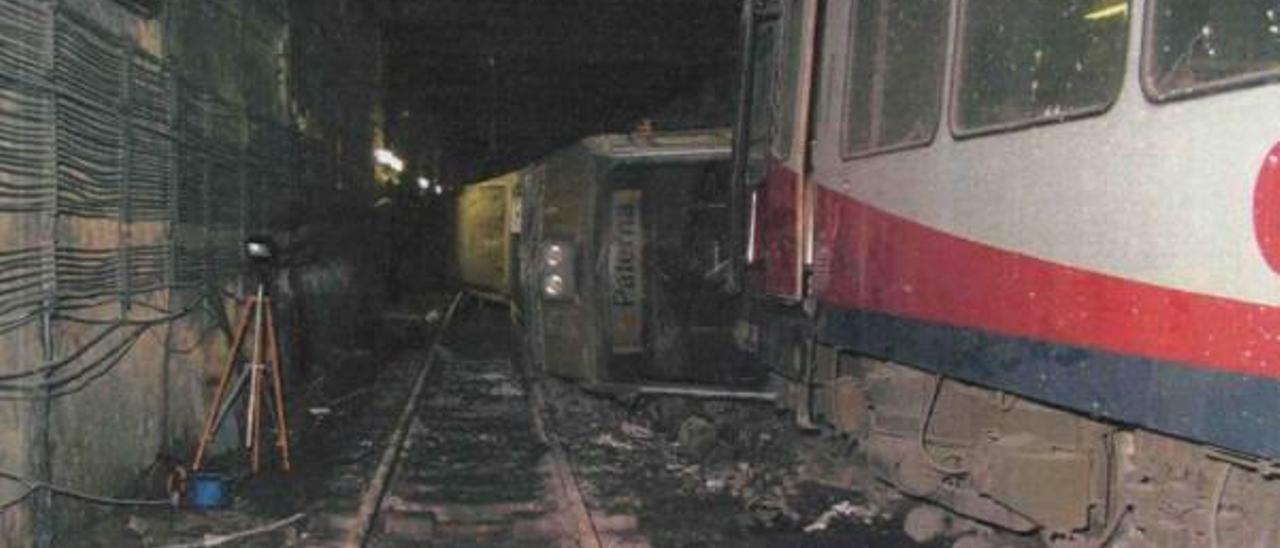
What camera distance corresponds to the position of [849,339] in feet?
22.0

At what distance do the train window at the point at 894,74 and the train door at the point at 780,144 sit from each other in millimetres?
711

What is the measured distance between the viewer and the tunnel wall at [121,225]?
6125 mm

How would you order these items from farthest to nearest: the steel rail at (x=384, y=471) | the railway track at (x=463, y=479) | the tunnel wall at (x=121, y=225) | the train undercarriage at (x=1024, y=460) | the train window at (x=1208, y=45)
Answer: the railway track at (x=463, y=479), the steel rail at (x=384, y=471), the tunnel wall at (x=121, y=225), the train undercarriage at (x=1024, y=460), the train window at (x=1208, y=45)

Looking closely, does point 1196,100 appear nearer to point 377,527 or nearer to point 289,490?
point 377,527

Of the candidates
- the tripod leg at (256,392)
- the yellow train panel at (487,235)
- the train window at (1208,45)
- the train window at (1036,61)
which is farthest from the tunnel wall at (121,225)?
the yellow train panel at (487,235)

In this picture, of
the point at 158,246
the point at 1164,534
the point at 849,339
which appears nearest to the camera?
the point at 1164,534

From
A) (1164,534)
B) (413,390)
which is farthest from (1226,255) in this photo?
(413,390)

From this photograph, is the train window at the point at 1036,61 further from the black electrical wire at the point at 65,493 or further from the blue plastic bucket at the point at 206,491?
the blue plastic bucket at the point at 206,491

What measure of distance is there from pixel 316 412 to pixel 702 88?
2028 centimetres

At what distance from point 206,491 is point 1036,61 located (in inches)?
219

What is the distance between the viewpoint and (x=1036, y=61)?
475 cm

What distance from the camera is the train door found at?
297 inches

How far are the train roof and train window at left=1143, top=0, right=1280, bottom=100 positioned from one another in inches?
268

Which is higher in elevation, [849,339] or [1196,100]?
[1196,100]
